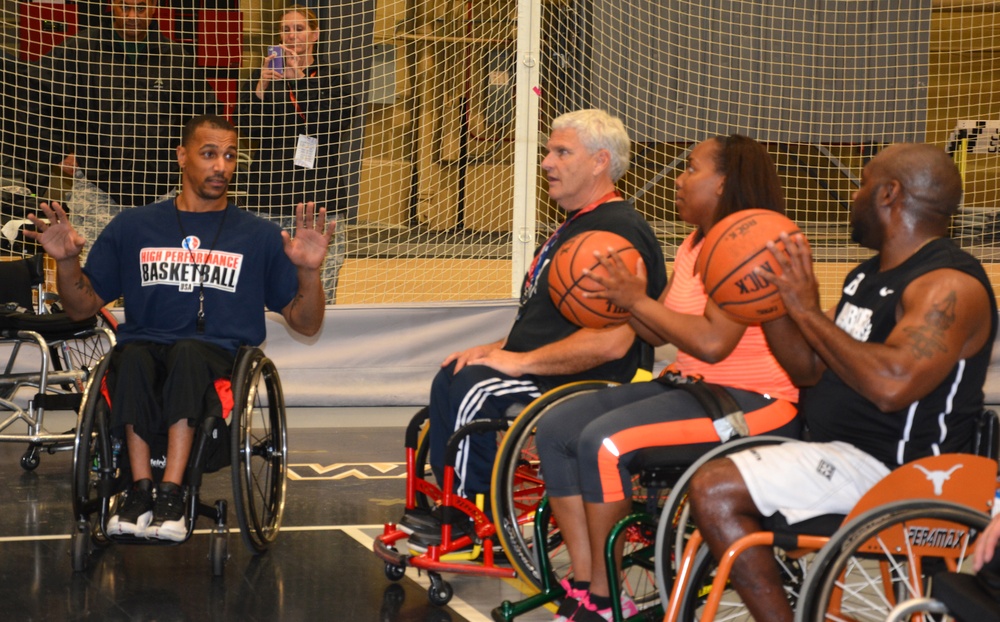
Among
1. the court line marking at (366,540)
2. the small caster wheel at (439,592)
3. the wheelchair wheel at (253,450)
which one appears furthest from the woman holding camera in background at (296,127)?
the small caster wheel at (439,592)

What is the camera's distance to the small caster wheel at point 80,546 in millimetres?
3231

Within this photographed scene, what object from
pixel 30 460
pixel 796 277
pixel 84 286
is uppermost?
pixel 796 277

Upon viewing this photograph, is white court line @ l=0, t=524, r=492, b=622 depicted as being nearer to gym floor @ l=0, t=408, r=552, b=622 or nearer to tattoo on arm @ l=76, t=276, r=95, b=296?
gym floor @ l=0, t=408, r=552, b=622

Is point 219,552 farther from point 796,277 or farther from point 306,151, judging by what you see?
point 306,151

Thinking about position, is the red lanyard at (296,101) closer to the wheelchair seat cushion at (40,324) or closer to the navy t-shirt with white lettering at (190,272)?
the wheelchair seat cushion at (40,324)

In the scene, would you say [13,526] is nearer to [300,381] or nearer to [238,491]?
[238,491]

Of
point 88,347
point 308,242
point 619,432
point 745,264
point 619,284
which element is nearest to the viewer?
point 745,264

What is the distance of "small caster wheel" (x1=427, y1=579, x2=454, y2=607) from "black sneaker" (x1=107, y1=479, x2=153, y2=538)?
2.58 feet

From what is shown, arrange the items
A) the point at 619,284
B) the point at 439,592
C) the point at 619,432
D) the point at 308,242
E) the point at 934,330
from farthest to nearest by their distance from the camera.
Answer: the point at 308,242, the point at 439,592, the point at 619,432, the point at 619,284, the point at 934,330

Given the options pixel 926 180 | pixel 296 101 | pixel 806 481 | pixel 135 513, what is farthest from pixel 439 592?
pixel 296 101

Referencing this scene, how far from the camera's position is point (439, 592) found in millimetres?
3006

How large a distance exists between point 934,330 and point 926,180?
0.36m

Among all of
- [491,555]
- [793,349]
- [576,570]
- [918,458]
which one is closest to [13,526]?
[491,555]

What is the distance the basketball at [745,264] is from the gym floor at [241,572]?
42.5 inches
